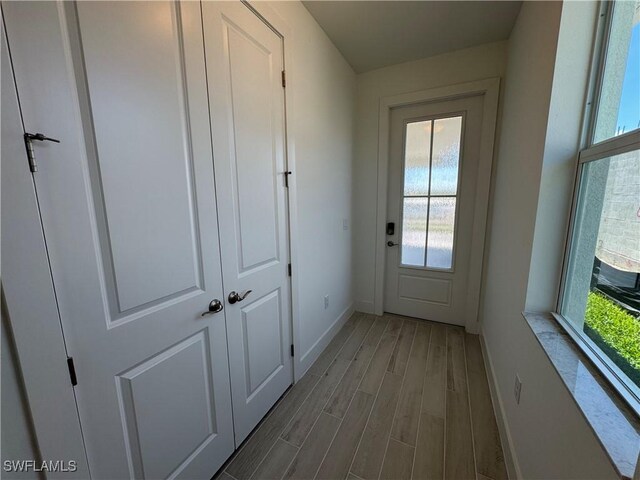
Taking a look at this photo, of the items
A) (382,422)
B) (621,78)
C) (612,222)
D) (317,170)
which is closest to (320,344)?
(382,422)

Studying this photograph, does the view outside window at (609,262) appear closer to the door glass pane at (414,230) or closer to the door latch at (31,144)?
the door glass pane at (414,230)

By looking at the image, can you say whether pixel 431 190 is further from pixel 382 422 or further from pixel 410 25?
pixel 382 422

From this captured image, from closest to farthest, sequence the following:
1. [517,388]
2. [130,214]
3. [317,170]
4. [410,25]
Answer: [130,214] → [517,388] → [410,25] → [317,170]

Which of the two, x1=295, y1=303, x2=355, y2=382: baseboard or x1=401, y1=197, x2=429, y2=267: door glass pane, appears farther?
x1=401, y1=197, x2=429, y2=267: door glass pane

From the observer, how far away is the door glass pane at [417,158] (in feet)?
8.34

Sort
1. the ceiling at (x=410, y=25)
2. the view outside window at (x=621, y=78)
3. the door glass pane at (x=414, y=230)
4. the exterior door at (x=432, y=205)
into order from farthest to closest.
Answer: the door glass pane at (x=414, y=230), the exterior door at (x=432, y=205), the ceiling at (x=410, y=25), the view outside window at (x=621, y=78)

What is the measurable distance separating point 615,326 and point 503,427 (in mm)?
990

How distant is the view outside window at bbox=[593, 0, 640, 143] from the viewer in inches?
32.6

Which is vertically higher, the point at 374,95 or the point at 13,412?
the point at 374,95

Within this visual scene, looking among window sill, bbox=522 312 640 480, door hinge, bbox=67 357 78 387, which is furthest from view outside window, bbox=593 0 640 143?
door hinge, bbox=67 357 78 387

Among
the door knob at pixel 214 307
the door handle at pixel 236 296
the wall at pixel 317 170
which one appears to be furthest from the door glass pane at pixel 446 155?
the door knob at pixel 214 307

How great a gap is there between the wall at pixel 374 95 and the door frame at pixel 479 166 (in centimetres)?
6

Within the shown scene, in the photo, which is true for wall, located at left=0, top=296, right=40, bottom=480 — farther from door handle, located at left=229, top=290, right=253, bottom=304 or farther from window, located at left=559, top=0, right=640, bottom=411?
window, located at left=559, top=0, right=640, bottom=411

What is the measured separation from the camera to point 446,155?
97.6 inches
